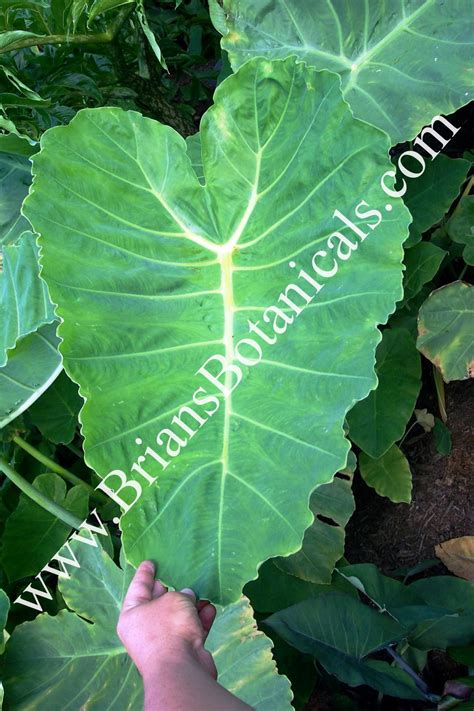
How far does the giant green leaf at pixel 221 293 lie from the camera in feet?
3.44

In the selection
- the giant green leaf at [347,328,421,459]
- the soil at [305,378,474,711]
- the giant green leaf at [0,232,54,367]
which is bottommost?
the soil at [305,378,474,711]

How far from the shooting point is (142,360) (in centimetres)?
115

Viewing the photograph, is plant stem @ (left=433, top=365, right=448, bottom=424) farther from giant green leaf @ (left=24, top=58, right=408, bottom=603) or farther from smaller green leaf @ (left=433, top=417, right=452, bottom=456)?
giant green leaf @ (left=24, top=58, right=408, bottom=603)

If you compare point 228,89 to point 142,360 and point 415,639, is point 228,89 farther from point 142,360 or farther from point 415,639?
point 415,639

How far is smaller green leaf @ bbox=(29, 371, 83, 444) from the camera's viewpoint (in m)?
1.83

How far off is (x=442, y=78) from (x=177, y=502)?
0.95 m

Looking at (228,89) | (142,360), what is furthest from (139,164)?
(142,360)

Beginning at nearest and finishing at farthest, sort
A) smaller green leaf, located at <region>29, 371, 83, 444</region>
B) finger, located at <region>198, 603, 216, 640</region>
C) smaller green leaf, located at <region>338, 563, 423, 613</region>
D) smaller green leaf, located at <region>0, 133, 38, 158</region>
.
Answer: finger, located at <region>198, 603, 216, 640</region> < smaller green leaf, located at <region>0, 133, 38, 158</region> < smaller green leaf, located at <region>338, 563, 423, 613</region> < smaller green leaf, located at <region>29, 371, 83, 444</region>

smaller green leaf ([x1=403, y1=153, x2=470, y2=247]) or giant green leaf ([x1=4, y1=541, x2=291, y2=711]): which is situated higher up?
smaller green leaf ([x1=403, y1=153, x2=470, y2=247])

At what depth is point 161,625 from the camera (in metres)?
0.94

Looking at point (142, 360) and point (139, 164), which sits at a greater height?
point (139, 164)

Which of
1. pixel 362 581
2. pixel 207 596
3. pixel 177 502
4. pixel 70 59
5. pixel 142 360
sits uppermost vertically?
pixel 70 59

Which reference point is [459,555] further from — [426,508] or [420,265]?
[420,265]

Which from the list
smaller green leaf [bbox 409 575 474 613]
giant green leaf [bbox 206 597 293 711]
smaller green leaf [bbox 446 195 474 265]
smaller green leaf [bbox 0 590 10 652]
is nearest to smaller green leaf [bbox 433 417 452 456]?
smaller green leaf [bbox 409 575 474 613]
